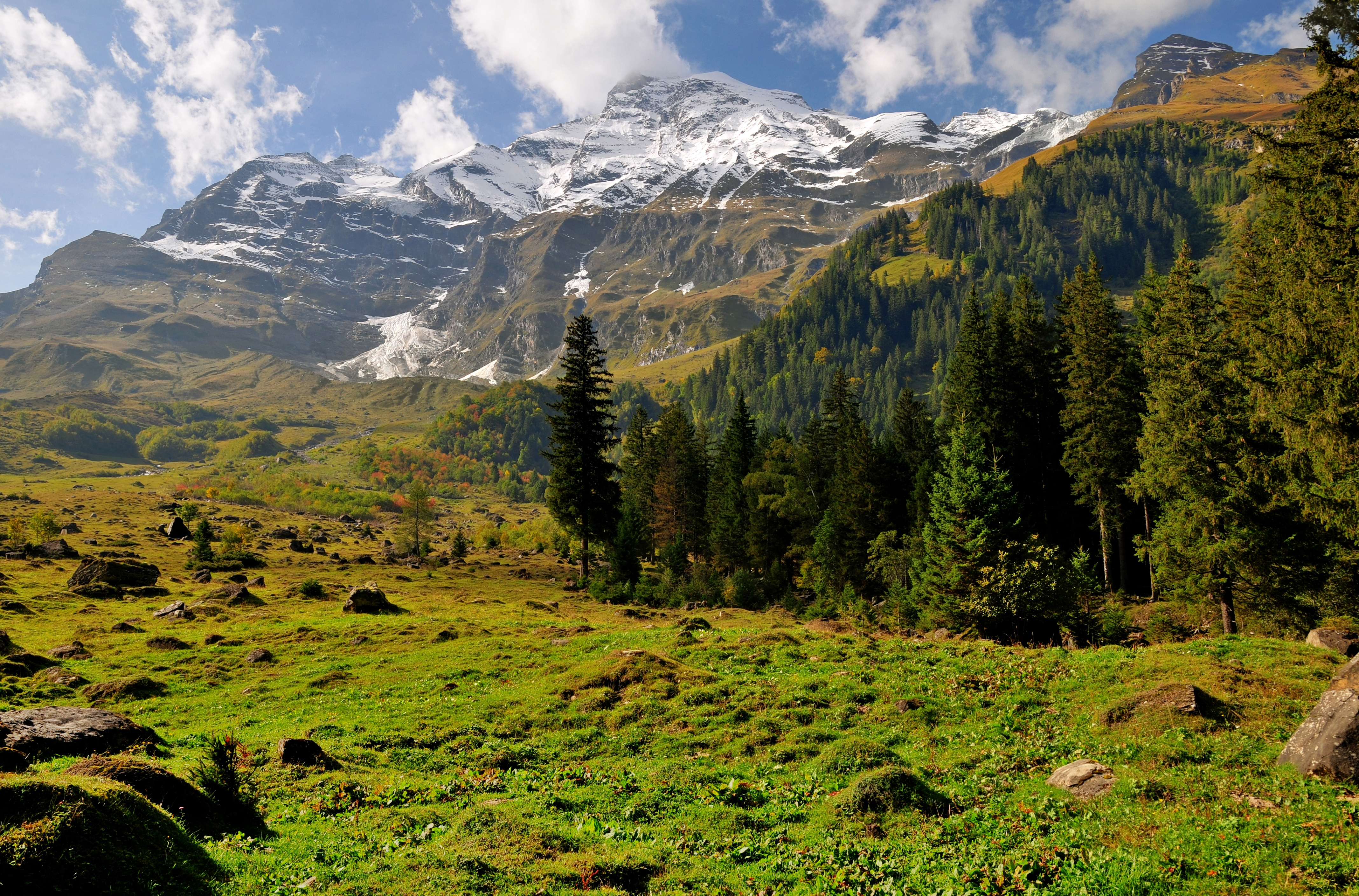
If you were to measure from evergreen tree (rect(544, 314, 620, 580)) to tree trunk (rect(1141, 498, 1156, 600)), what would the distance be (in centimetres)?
4121

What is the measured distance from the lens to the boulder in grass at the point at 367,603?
159 ft

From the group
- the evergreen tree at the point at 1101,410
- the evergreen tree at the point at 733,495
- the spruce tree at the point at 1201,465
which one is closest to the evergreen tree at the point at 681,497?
the evergreen tree at the point at 733,495

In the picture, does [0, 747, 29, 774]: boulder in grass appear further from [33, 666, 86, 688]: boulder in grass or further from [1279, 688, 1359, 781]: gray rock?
[1279, 688, 1359, 781]: gray rock

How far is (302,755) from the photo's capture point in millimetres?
19000

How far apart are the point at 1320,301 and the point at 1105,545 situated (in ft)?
97.7

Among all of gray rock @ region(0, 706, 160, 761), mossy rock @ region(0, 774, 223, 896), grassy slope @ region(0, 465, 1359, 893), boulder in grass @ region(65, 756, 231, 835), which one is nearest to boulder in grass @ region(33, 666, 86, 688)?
grassy slope @ region(0, 465, 1359, 893)

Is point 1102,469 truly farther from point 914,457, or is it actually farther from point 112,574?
point 112,574

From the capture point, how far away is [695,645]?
3197 centimetres

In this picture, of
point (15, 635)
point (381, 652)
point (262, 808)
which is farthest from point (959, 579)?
point (15, 635)

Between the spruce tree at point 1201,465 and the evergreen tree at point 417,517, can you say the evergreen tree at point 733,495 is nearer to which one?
the spruce tree at point 1201,465

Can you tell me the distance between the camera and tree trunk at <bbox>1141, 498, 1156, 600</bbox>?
42625mm

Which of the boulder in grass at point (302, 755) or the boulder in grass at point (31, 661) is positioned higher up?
the boulder in grass at point (31, 661)

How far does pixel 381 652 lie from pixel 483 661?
24.3 ft

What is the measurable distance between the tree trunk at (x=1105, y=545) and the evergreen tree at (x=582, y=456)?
40.0m
